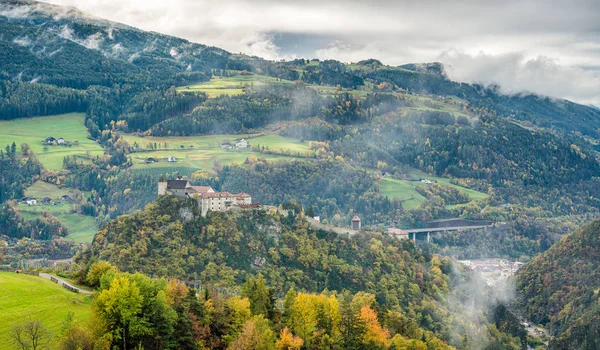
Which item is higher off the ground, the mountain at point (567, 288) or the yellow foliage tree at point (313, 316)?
the yellow foliage tree at point (313, 316)

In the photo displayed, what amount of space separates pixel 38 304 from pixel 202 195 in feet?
179

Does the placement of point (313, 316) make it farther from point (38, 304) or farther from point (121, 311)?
point (38, 304)

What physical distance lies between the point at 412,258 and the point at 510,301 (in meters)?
30.2

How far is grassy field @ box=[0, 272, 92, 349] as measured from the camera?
6606 centimetres

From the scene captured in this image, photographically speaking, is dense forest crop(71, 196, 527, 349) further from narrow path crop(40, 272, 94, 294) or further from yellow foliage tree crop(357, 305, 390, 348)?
narrow path crop(40, 272, 94, 294)

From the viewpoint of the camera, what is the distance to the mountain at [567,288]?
438 feet

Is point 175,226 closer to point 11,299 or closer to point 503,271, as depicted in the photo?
point 11,299

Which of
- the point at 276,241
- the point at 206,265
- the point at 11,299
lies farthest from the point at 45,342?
the point at 276,241

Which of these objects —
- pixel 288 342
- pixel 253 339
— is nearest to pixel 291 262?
pixel 288 342

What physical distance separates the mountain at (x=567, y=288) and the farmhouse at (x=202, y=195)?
60851 millimetres

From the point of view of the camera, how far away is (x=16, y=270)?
8688cm

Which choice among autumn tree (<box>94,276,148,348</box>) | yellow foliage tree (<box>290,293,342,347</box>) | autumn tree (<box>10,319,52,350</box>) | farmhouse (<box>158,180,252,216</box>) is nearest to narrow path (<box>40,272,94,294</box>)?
autumn tree (<box>94,276,148,348</box>)

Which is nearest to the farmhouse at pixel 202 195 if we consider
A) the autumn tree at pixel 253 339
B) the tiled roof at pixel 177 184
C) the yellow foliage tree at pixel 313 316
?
the tiled roof at pixel 177 184

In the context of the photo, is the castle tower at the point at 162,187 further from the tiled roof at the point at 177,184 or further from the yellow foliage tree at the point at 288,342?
the yellow foliage tree at the point at 288,342
